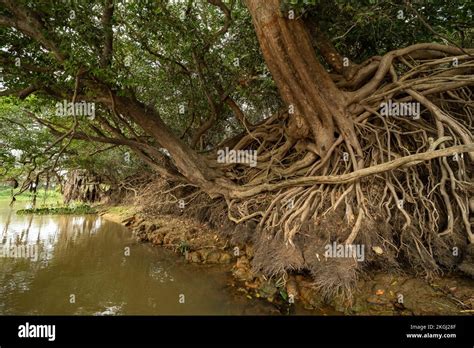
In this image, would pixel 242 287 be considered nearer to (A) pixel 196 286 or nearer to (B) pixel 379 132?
(A) pixel 196 286

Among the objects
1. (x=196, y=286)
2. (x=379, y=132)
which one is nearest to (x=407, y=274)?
(x=379, y=132)

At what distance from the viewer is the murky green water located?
13.6 feet

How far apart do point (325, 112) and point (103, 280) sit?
5.05m

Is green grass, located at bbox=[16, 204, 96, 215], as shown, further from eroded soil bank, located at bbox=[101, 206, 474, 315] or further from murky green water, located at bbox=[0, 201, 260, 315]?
eroded soil bank, located at bbox=[101, 206, 474, 315]

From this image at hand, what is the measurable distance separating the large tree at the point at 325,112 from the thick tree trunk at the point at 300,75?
0.06 ft

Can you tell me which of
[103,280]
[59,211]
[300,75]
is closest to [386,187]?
[300,75]

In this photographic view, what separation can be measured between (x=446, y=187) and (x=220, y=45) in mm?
5459

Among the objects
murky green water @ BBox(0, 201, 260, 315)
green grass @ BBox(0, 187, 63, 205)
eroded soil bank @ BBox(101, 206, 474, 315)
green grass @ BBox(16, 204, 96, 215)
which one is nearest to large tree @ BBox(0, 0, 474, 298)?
eroded soil bank @ BBox(101, 206, 474, 315)

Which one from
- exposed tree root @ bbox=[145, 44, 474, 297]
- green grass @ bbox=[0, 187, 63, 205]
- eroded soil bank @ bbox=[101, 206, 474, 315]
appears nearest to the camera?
eroded soil bank @ bbox=[101, 206, 474, 315]

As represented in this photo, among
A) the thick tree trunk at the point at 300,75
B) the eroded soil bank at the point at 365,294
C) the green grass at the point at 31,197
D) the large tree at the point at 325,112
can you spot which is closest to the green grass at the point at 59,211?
the green grass at the point at 31,197

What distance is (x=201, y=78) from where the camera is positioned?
A: 241 inches

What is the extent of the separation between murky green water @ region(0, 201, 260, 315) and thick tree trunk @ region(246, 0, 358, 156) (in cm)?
313

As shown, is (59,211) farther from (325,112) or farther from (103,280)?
(325,112)

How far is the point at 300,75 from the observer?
4129 mm
